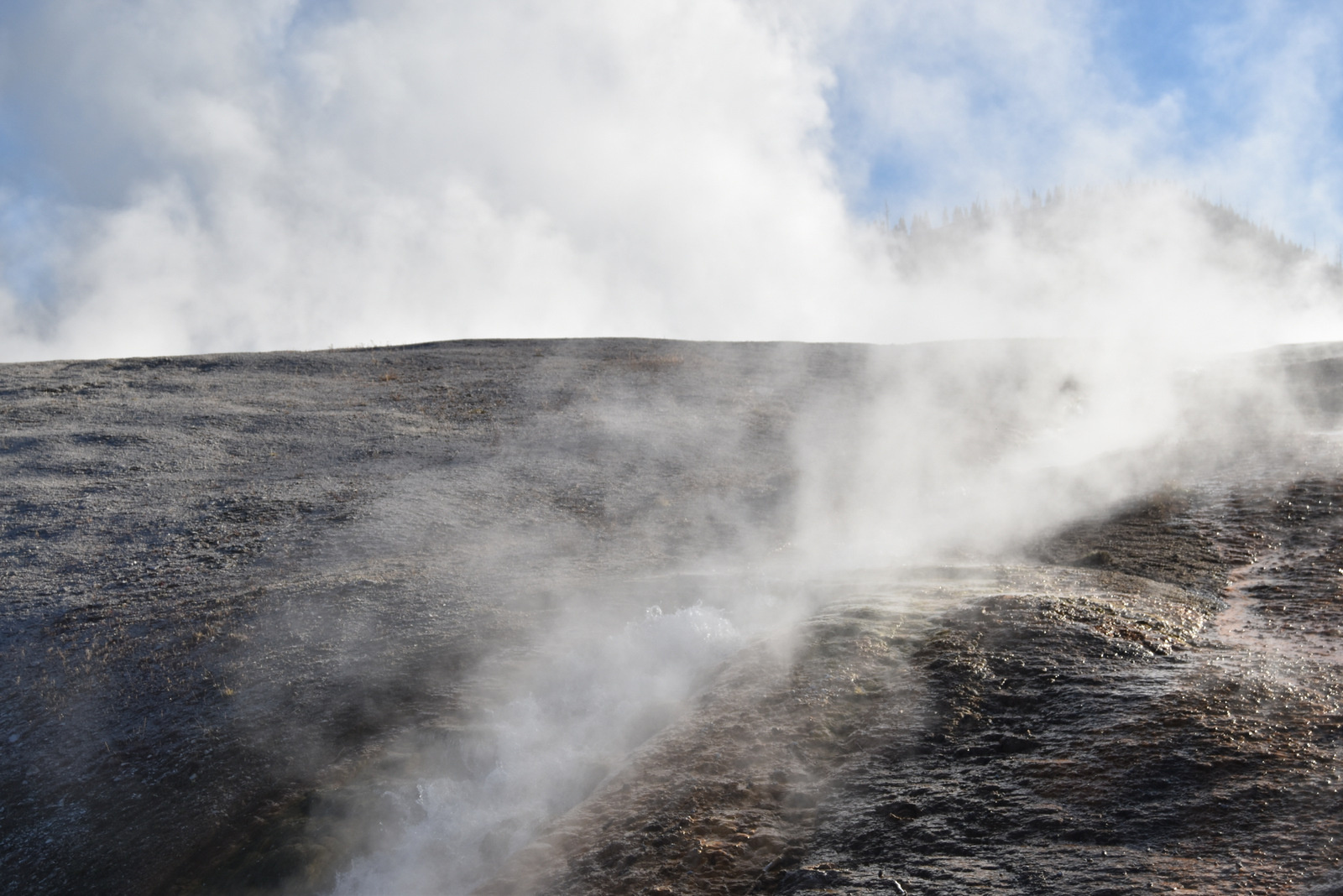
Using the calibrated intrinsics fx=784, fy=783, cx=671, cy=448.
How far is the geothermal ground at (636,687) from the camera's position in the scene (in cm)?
360

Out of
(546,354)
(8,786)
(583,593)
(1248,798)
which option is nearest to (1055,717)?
(1248,798)

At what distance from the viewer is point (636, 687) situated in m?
5.71

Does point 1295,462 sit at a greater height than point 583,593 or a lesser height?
greater

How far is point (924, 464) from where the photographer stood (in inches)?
452

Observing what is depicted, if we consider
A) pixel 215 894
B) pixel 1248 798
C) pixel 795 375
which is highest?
pixel 795 375

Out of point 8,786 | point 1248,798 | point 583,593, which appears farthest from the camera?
point 583,593

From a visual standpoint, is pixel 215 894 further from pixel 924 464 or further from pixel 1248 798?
pixel 924 464

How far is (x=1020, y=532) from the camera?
8.51 metres

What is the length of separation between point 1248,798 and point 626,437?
946 centimetres

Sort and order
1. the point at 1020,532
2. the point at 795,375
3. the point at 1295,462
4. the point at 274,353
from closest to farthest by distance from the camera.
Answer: the point at 1020,532
the point at 1295,462
the point at 795,375
the point at 274,353

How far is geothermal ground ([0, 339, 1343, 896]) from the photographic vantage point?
3.60m

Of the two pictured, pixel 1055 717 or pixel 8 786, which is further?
pixel 8 786

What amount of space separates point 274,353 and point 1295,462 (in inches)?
720

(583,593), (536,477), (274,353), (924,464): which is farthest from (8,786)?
(274,353)
